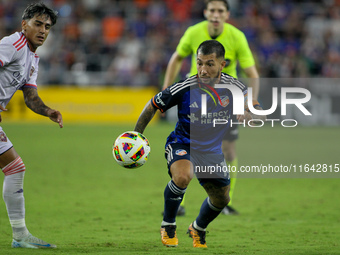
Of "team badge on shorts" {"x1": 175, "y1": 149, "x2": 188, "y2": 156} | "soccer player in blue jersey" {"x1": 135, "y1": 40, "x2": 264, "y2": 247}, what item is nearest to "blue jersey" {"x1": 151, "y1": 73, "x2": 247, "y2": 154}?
"soccer player in blue jersey" {"x1": 135, "y1": 40, "x2": 264, "y2": 247}

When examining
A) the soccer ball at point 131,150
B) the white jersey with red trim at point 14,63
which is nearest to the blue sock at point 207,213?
the soccer ball at point 131,150

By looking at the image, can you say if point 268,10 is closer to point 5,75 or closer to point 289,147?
point 289,147

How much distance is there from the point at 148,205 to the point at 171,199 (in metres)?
2.68

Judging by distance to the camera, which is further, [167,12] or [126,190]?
[167,12]

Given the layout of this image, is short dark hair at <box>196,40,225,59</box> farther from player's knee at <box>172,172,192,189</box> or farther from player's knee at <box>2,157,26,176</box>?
player's knee at <box>2,157,26,176</box>

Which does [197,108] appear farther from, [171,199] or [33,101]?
[33,101]

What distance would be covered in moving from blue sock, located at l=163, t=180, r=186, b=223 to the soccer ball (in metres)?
0.39

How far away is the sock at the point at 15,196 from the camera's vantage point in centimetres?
548

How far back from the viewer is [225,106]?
227 inches

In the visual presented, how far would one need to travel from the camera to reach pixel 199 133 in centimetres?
570

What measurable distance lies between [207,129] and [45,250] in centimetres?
194

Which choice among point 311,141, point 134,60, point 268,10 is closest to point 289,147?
point 311,141

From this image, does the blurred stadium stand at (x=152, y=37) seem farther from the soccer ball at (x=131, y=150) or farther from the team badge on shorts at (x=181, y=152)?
the soccer ball at (x=131, y=150)

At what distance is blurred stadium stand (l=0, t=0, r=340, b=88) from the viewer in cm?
2145
